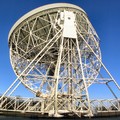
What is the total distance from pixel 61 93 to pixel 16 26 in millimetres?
11198

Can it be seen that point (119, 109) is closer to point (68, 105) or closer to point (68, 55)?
point (68, 105)

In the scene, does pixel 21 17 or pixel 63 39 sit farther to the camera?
pixel 21 17

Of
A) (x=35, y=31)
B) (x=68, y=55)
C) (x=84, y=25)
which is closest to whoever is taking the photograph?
(x=68, y=55)

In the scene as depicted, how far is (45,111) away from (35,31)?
1032 cm

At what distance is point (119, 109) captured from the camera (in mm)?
31422

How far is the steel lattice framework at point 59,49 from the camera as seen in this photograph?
30.7m

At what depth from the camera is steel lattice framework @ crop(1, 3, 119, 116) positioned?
101 ft

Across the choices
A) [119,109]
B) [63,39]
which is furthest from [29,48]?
[119,109]

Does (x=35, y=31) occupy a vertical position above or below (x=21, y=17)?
below

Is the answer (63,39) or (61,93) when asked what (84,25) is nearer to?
(63,39)

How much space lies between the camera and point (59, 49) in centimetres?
3212

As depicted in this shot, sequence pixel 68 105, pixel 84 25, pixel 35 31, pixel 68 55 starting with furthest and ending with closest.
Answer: pixel 84 25 < pixel 35 31 < pixel 68 55 < pixel 68 105

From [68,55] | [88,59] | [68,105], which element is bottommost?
[68,105]

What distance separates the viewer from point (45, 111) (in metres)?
31.3
